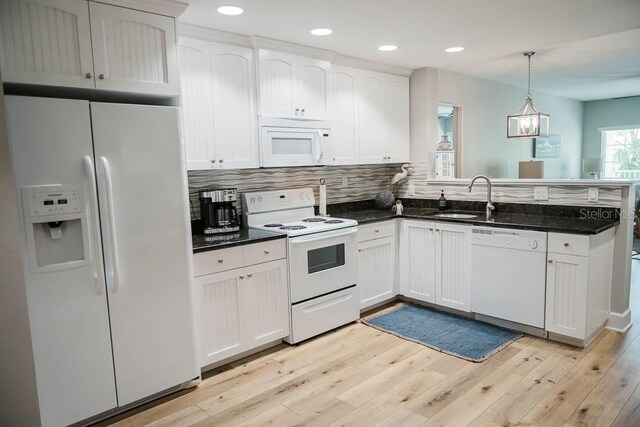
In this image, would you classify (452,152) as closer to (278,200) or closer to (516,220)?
(516,220)

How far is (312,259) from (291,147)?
924mm

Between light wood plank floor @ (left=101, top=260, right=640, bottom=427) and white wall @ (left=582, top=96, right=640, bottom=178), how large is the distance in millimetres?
6632

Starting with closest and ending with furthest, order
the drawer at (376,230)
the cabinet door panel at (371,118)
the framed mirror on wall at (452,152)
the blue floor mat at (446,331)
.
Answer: the blue floor mat at (446,331), the drawer at (376,230), the cabinet door panel at (371,118), the framed mirror on wall at (452,152)

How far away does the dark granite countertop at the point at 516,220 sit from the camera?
307cm

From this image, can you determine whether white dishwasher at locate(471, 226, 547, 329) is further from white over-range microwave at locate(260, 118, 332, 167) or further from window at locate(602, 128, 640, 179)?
window at locate(602, 128, 640, 179)

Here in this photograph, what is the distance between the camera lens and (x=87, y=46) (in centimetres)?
220

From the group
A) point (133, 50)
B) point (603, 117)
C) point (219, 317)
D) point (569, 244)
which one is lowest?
point (219, 317)

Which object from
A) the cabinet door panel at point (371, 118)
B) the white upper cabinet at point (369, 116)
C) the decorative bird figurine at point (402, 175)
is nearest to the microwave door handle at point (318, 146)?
the white upper cabinet at point (369, 116)

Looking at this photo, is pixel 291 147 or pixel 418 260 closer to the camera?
pixel 291 147

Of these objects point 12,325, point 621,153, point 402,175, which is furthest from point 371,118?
point 621,153

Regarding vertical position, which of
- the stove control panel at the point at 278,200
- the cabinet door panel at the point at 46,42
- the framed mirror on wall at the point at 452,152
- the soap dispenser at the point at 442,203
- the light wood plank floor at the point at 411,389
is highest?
the cabinet door panel at the point at 46,42

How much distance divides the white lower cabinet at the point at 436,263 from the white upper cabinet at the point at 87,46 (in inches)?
95.3

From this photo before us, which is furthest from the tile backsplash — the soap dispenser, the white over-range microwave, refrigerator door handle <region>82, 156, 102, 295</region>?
refrigerator door handle <region>82, 156, 102, 295</region>

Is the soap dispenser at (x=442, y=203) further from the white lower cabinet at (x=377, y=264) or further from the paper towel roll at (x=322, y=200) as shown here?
the paper towel roll at (x=322, y=200)
